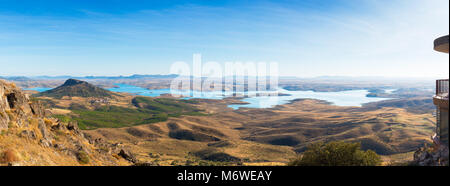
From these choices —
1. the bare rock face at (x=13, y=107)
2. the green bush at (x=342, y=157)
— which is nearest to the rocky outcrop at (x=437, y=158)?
the green bush at (x=342, y=157)

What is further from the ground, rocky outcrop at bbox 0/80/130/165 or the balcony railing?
the balcony railing

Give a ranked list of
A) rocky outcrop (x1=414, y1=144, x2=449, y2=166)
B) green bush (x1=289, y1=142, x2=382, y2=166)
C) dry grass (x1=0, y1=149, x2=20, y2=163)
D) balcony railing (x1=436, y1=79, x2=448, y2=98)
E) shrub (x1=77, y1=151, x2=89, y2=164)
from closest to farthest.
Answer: rocky outcrop (x1=414, y1=144, x2=449, y2=166)
dry grass (x1=0, y1=149, x2=20, y2=163)
balcony railing (x1=436, y1=79, x2=448, y2=98)
green bush (x1=289, y1=142, x2=382, y2=166)
shrub (x1=77, y1=151, x2=89, y2=164)

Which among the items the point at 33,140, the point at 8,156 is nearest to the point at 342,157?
the point at 8,156

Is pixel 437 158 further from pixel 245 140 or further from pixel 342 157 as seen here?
pixel 245 140

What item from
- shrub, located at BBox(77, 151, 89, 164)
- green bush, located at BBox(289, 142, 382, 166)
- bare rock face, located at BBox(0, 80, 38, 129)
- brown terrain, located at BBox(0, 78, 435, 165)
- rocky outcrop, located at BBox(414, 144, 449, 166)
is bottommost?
brown terrain, located at BBox(0, 78, 435, 165)

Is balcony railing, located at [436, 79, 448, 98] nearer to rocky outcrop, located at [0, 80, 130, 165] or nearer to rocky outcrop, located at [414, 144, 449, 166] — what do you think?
rocky outcrop, located at [414, 144, 449, 166]

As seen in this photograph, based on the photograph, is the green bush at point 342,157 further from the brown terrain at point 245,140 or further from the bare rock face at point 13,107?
the bare rock face at point 13,107

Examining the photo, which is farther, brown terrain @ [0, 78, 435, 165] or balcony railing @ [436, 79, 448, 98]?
brown terrain @ [0, 78, 435, 165]

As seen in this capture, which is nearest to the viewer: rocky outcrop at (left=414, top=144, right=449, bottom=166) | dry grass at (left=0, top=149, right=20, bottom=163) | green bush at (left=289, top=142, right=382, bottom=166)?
rocky outcrop at (left=414, top=144, right=449, bottom=166)

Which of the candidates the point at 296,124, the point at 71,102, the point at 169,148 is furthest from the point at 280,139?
the point at 71,102

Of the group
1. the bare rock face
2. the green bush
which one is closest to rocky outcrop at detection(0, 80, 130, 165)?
the bare rock face

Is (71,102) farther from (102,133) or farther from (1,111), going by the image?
(1,111)

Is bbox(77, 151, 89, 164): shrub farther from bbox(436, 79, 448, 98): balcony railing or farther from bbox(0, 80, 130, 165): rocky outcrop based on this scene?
bbox(436, 79, 448, 98): balcony railing
